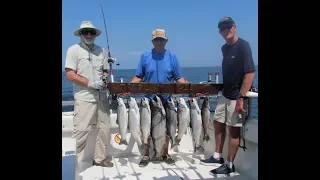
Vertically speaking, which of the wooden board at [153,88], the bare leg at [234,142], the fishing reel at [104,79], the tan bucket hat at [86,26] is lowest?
the bare leg at [234,142]

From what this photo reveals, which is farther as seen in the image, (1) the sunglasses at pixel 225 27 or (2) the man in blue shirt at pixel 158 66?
(2) the man in blue shirt at pixel 158 66

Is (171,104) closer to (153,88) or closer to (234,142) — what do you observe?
(153,88)

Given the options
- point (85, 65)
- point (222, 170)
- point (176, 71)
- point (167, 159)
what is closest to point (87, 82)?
point (85, 65)

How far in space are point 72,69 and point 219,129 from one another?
245 centimetres

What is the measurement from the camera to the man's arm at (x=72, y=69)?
4656 mm

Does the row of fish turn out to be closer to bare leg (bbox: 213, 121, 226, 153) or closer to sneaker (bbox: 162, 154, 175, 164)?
bare leg (bbox: 213, 121, 226, 153)

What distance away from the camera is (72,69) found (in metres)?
4.70

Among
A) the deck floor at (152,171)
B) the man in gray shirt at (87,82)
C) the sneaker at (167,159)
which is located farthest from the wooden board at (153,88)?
the sneaker at (167,159)

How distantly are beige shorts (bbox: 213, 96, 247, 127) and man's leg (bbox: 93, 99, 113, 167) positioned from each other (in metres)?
1.78

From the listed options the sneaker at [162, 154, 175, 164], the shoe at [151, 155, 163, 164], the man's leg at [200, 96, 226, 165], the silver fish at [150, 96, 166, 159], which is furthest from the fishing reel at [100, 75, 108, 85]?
the man's leg at [200, 96, 226, 165]

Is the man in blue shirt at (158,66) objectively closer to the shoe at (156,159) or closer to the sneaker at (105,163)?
the shoe at (156,159)

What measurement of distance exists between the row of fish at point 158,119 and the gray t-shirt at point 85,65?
1.91 feet

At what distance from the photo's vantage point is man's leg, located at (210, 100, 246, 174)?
14.7ft
